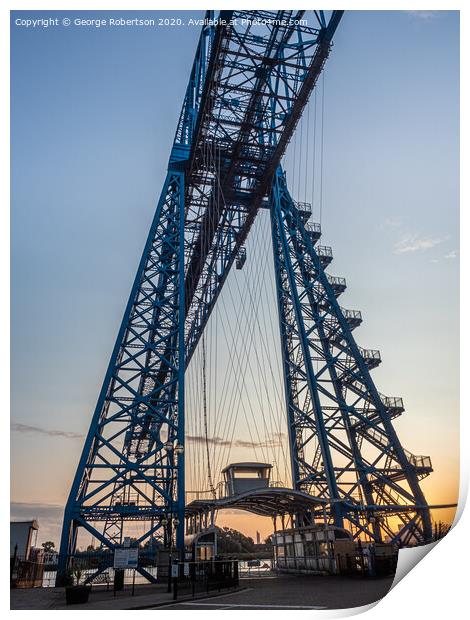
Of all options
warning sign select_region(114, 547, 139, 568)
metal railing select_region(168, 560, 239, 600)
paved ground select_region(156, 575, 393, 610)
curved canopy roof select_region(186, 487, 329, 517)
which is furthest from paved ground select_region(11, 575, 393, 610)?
curved canopy roof select_region(186, 487, 329, 517)

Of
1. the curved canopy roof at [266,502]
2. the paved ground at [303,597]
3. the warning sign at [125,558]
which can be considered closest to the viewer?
the paved ground at [303,597]

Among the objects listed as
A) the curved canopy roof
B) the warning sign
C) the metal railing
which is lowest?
the metal railing

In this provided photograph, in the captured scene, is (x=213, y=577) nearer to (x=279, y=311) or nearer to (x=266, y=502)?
(x=266, y=502)

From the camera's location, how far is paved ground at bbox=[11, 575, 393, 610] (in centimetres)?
956

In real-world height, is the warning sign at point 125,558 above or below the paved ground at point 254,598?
above

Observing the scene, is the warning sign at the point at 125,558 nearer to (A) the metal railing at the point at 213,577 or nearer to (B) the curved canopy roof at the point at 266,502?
(A) the metal railing at the point at 213,577

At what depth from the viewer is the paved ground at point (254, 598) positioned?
9.56m

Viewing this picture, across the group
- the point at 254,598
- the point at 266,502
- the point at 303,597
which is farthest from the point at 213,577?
the point at 266,502

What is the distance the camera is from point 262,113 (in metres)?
20.3

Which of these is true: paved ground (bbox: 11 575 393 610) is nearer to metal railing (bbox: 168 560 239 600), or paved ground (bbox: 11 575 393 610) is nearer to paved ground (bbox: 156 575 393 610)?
paved ground (bbox: 156 575 393 610)

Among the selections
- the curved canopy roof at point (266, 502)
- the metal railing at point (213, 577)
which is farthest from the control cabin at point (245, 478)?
the metal railing at point (213, 577)
